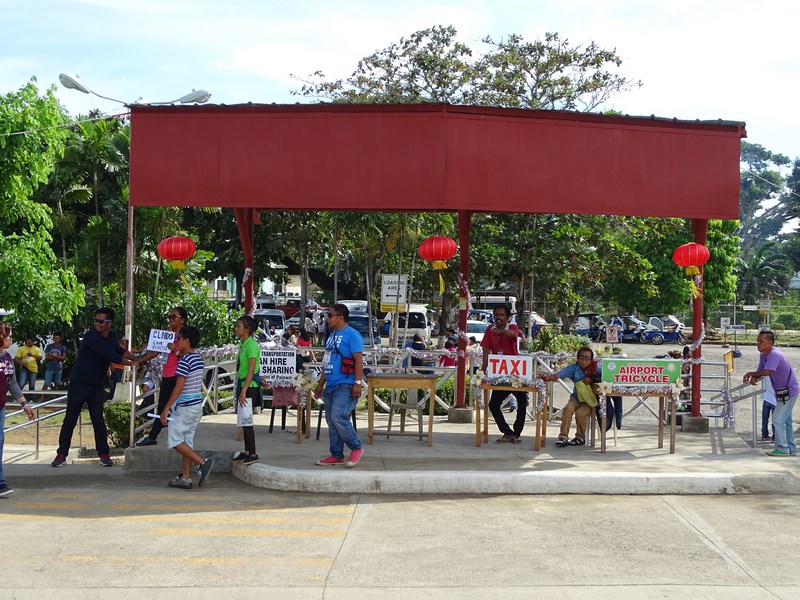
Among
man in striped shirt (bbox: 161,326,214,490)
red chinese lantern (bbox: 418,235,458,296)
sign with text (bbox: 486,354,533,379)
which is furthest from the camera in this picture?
red chinese lantern (bbox: 418,235,458,296)

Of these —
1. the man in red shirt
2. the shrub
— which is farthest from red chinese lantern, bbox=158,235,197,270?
the man in red shirt

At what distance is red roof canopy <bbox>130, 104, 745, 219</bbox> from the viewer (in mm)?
11617

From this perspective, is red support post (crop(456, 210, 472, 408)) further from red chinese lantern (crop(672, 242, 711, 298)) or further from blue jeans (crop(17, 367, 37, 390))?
blue jeans (crop(17, 367, 37, 390))

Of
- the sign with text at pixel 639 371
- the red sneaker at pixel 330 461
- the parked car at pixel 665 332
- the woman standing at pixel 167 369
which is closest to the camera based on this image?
the red sneaker at pixel 330 461

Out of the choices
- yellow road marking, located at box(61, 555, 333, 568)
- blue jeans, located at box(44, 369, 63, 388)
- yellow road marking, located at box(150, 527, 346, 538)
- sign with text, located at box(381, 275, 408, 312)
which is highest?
sign with text, located at box(381, 275, 408, 312)

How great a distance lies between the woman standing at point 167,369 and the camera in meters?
10.1

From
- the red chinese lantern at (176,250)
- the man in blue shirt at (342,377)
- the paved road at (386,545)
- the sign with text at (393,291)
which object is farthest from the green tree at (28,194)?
the man in blue shirt at (342,377)

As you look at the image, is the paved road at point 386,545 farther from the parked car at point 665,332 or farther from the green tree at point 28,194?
the parked car at point 665,332

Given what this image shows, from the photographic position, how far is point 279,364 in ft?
38.7

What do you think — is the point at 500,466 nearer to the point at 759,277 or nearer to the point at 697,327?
the point at 697,327

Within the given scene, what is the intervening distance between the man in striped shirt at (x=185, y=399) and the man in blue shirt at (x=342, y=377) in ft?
4.48

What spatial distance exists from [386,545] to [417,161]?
5.67 m

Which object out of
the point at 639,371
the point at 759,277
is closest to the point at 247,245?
the point at 639,371

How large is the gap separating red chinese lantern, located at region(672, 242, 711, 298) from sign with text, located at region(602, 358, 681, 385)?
84.4 inches
